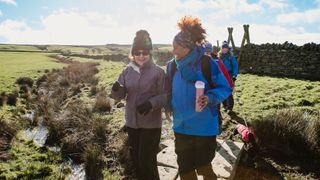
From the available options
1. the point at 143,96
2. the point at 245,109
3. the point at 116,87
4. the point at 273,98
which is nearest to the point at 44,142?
the point at 116,87

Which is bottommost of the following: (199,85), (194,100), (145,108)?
(145,108)


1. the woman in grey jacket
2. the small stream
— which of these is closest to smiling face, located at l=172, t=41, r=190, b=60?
the woman in grey jacket

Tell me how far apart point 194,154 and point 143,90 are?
0.99m

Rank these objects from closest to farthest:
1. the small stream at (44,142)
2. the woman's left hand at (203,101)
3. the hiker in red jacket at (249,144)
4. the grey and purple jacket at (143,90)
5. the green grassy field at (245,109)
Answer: the woman's left hand at (203,101), the grey and purple jacket at (143,90), the hiker in red jacket at (249,144), the small stream at (44,142), the green grassy field at (245,109)

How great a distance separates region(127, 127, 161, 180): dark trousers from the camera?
3.66 metres

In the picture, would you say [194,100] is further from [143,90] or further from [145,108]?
[143,90]

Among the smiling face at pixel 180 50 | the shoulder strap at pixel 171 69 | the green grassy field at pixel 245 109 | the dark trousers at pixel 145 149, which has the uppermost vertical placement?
the smiling face at pixel 180 50

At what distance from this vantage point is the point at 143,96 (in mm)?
3691

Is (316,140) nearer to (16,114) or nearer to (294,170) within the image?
(294,170)

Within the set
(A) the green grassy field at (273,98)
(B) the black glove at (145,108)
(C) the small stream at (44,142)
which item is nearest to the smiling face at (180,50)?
(B) the black glove at (145,108)

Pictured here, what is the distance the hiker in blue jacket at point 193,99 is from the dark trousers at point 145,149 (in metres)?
0.51

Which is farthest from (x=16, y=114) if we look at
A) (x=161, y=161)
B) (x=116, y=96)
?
(x=116, y=96)

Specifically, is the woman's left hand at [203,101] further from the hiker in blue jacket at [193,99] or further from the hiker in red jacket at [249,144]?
the hiker in red jacket at [249,144]

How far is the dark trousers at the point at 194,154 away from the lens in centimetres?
318
